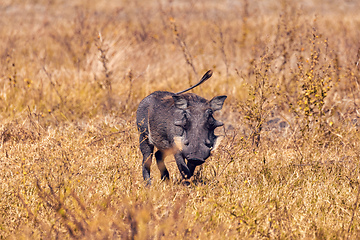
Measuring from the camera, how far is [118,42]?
8516mm

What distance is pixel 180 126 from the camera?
126 inches

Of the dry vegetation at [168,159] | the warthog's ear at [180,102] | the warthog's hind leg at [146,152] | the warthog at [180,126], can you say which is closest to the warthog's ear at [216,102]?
the warthog at [180,126]

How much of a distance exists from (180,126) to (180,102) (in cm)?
19

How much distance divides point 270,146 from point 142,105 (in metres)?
1.73

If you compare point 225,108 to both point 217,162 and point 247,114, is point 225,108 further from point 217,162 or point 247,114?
point 217,162

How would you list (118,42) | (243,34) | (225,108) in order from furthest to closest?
(243,34), (118,42), (225,108)

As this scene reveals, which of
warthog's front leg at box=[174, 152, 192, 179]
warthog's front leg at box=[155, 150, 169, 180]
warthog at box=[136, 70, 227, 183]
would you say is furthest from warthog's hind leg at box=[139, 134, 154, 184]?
warthog's front leg at box=[174, 152, 192, 179]

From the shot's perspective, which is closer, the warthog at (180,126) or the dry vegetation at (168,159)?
the dry vegetation at (168,159)

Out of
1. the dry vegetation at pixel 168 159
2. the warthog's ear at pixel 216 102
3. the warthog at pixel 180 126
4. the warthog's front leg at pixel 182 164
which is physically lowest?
the dry vegetation at pixel 168 159

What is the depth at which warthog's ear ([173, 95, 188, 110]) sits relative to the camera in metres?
3.23

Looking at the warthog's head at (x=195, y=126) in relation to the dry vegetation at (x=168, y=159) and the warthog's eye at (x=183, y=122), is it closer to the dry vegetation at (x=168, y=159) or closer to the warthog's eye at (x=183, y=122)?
the warthog's eye at (x=183, y=122)

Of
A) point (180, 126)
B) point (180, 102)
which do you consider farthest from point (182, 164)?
point (180, 102)

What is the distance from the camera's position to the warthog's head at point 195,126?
9.86 feet

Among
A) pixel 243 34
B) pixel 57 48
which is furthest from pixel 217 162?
pixel 243 34
